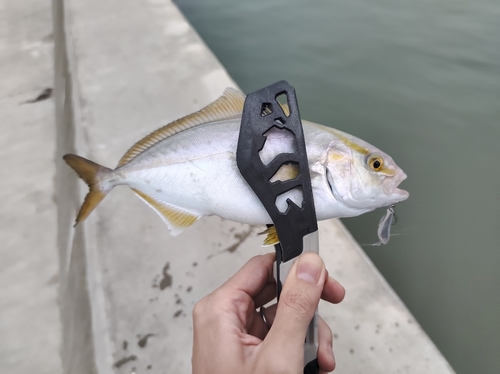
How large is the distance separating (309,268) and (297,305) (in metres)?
0.10

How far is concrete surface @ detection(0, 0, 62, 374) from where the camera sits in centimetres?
153

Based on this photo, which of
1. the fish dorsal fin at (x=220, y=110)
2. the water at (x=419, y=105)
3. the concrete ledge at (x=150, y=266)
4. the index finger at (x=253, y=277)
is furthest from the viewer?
the water at (x=419, y=105)

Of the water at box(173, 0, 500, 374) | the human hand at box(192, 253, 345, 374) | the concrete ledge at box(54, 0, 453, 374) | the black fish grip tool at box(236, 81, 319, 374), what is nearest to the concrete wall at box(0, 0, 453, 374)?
the concrete ledge at box(54, 0, 453, 374)

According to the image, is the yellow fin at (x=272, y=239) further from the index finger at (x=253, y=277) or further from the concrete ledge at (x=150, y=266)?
the concrete ledge at (x=150, y=266)

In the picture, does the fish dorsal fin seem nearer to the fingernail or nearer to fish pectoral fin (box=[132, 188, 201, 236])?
fish pectoral fin (box=[132, 188, 201, 236])

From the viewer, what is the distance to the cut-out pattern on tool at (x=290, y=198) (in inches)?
36.4

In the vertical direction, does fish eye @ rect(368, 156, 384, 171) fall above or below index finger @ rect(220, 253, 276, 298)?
above

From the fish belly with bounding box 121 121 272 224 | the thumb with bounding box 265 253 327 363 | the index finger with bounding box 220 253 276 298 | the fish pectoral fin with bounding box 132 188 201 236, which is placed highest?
the fish belly with bounding box 121 121 272 224

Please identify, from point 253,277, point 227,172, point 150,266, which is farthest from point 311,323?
point 150,266

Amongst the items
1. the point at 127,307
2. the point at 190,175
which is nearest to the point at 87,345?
the point at 127,307

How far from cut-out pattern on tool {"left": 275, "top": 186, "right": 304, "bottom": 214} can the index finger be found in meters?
0.43

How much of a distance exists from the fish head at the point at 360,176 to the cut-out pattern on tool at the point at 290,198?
0.29 feet

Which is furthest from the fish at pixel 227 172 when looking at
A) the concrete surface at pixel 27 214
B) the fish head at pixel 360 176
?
the concrete surface at pixel 27 214

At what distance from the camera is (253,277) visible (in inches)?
50.3
